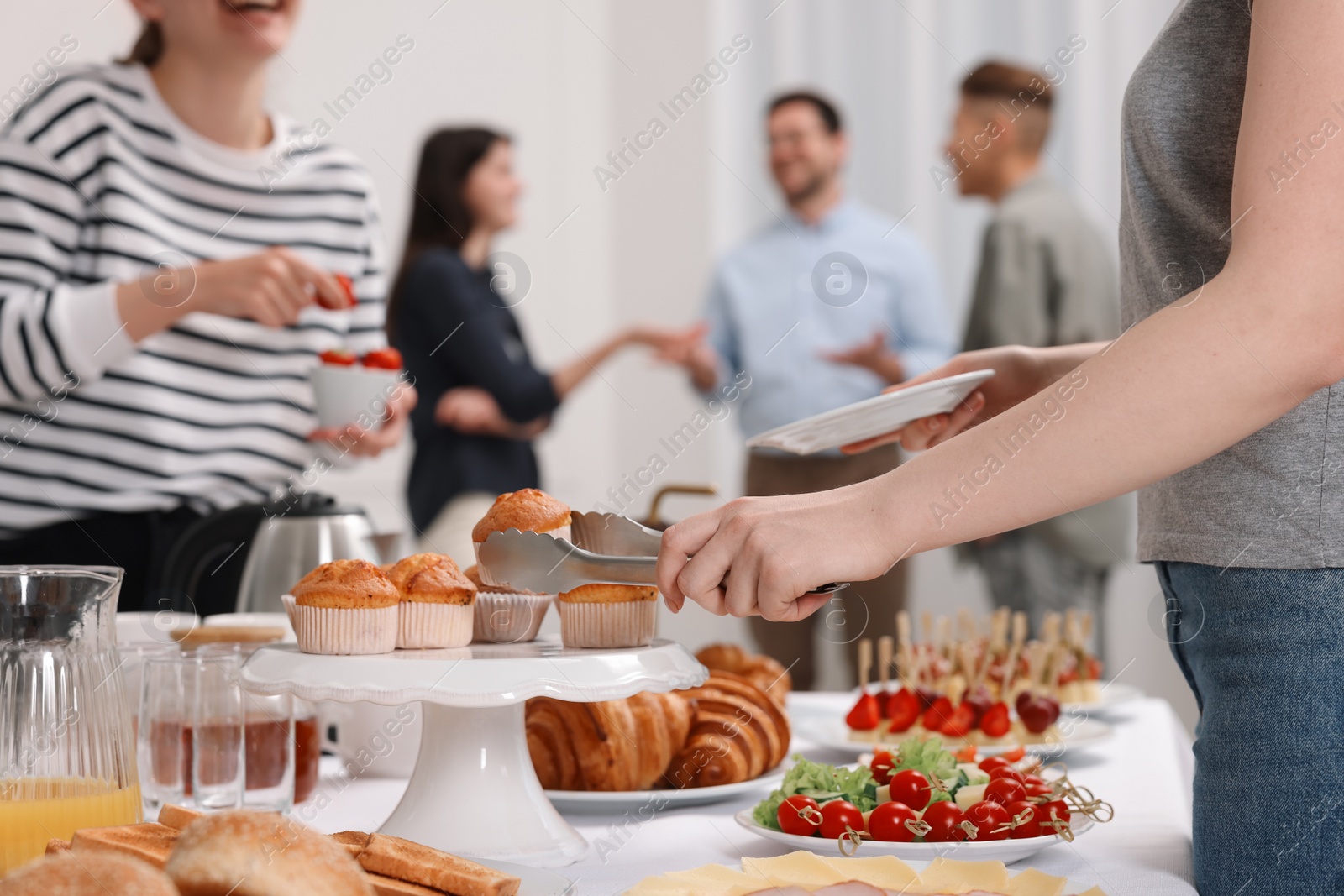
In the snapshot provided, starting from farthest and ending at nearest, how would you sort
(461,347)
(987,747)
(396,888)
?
(461,347) → (987,747) → (396,888)

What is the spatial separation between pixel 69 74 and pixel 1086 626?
5.30 feet

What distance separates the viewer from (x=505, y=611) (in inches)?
37.0

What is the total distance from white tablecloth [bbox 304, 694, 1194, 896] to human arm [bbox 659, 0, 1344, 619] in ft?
0.82

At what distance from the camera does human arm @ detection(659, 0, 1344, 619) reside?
621 mm

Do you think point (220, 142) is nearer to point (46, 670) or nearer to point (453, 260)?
point (453, 260)

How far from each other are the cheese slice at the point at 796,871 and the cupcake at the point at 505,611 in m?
0.29

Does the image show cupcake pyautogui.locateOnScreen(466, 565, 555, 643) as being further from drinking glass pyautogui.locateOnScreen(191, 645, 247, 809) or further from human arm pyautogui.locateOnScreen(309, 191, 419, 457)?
human arm pyautogui.locateOnScreen(309, 191, 419, 457)

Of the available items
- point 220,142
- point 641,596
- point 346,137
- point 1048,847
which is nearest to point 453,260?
point 220,142

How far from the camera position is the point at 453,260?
109 inches

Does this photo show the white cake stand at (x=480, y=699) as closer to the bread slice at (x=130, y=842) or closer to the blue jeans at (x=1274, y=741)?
the bread slice at (x=130, y=842)

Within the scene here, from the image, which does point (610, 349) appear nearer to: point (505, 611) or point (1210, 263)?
point (505, 611)

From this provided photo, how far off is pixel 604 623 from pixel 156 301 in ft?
2.85

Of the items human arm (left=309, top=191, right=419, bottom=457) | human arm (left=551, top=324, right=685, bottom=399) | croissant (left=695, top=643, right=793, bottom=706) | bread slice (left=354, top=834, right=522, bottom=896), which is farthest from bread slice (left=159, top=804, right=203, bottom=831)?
human arm (left=551, top=324, right=685, bottom=399)

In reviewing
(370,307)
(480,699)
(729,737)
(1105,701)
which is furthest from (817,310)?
(480,699)
